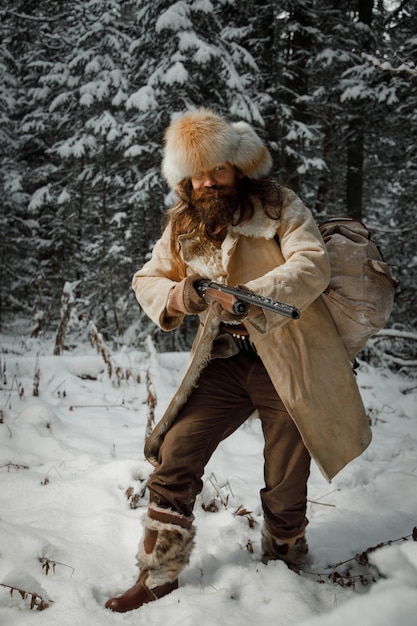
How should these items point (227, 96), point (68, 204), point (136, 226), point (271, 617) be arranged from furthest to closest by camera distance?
point (68, 204)
point (136, 226)
point (227, 96)
point (271, 617)

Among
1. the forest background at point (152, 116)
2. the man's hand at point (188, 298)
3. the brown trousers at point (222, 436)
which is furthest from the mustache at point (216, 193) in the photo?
the forest background at point (152, 116)

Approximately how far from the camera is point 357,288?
2.28 m

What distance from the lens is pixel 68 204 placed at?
48.9ft

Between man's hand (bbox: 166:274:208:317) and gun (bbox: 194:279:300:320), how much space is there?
0.20 ft

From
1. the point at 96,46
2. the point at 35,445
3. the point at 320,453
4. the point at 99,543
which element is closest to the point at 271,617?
the point at 320,453

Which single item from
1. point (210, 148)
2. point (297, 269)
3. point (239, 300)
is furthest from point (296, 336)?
point (210, 148)

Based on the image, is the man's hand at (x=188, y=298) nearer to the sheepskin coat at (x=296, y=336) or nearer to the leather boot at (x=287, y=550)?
the sheepskin coat at (x=296, y=336)

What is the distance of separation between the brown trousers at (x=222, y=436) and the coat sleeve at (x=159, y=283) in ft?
1.40

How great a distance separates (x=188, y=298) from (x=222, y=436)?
36.4 inches

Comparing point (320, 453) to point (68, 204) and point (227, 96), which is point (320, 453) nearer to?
point (227, 96)

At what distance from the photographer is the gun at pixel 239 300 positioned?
179cm

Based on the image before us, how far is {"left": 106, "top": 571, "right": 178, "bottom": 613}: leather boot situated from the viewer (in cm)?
214

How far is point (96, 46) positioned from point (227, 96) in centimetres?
567

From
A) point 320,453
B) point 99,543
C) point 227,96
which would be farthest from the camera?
point 227,96
